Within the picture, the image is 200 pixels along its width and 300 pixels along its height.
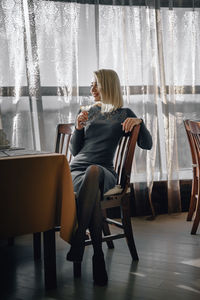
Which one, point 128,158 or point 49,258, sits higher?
point 128,158

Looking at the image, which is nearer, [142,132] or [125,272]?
[125,272]

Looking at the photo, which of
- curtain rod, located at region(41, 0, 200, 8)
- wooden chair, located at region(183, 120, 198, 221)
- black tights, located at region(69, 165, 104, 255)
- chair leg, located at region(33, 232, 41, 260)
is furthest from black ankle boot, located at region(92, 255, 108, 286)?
curtain rod, located at region(41, 0, 200, 8)

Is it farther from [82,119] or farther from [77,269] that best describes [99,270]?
[82,119]

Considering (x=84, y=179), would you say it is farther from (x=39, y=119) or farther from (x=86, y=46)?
(x=86, y=46)

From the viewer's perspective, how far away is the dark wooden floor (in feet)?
6.11

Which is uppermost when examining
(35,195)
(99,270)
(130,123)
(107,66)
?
(107,66)

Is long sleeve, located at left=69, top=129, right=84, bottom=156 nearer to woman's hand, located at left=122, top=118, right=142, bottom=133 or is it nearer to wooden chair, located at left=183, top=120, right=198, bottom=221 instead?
woman's hand, located at left=122, top=118, right=142, bottom=133

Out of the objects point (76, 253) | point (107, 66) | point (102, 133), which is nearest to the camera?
point (76, 253)

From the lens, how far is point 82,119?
2.34 metres

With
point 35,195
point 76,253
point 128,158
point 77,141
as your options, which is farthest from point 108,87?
point 76,253

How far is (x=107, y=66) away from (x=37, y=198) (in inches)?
71.0

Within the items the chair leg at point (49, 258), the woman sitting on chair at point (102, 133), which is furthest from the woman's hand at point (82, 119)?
the chair leg at point (49, 258)

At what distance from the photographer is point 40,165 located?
70.1 inches

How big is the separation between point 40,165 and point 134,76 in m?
1.81
